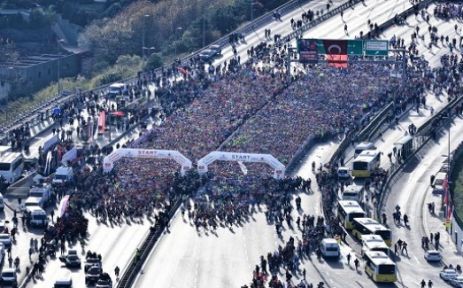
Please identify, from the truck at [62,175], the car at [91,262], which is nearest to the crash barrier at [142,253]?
the car at [91,262]

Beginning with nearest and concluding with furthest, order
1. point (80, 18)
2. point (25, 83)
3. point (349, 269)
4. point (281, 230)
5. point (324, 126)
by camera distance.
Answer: point (349, 269) → point (281, 230) → point (324, 126) → point (25, 83) → point (80, 18)

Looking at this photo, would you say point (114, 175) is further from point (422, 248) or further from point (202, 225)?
point (422, 248)

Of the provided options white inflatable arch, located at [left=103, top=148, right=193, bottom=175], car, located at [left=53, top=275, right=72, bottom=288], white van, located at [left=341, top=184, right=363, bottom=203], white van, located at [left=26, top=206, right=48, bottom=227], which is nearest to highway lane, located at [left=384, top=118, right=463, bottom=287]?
white van, located at [left=341, top=184, right=363, bottom=203]

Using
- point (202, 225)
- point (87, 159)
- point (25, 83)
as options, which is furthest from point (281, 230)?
point (25, 83)

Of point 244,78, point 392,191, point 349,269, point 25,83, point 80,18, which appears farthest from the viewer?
point 80,18

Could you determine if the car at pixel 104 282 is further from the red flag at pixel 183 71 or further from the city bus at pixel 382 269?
the red flag at pixel 183 71

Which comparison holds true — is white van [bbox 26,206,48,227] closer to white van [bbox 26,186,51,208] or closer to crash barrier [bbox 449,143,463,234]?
white van [bbox 26,186,51,208]
